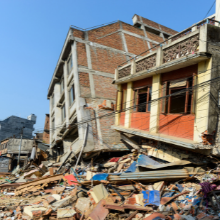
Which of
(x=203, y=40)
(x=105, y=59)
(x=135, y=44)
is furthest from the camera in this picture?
(x=135, y=44)

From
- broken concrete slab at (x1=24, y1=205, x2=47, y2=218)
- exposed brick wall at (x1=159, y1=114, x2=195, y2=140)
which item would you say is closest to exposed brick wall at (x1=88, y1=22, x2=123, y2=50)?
exposed brick wall at (x1=159, y1=114, x2=195, y2=140)

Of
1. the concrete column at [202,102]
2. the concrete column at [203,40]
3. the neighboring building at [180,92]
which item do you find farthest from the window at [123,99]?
the concrete column at [203,40]

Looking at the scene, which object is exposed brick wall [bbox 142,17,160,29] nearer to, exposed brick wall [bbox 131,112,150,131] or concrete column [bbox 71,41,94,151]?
concrete column [bbox 71,41,94,151]

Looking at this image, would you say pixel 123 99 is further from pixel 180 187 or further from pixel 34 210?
pixel 34 210

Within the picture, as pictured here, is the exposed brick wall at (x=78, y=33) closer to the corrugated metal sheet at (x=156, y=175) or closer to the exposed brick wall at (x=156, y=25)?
the exposed brick wall at (x=156, y=25)

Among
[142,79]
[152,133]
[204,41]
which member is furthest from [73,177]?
[204,41]

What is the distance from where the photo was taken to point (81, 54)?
52.0ft

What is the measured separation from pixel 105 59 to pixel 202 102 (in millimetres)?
10909

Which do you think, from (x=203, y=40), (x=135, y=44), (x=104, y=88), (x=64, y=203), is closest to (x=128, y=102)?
(x=104, y=88)

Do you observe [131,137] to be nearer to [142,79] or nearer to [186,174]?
[142,79]

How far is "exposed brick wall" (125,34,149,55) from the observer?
1877 centimetres

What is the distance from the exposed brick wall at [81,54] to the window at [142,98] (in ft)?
20.2

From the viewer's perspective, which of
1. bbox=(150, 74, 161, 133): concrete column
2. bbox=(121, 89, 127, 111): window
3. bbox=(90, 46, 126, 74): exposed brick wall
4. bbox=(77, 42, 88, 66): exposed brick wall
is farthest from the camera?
bbox=(90, 46, 126, 74): exposed brick wall

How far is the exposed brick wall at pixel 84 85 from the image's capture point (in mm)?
14656
